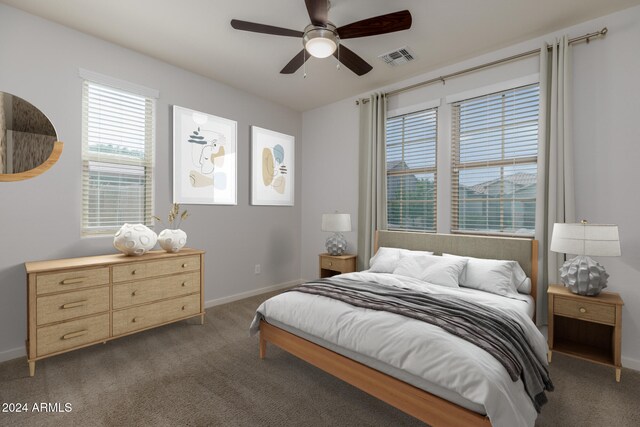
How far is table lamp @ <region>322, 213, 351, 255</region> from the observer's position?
13.9 feet

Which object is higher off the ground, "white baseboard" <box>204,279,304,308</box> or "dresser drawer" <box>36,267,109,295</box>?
"dresser drawer" <box>36,267,109,295</box>

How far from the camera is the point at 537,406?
169 centimetres

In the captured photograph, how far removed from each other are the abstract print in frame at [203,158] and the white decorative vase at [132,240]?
2.46 ft

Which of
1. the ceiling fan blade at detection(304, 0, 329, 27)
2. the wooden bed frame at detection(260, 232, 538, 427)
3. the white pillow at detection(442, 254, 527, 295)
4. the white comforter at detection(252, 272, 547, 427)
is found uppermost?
the ceiling fan blade at detection(304, 0, 329, 27)

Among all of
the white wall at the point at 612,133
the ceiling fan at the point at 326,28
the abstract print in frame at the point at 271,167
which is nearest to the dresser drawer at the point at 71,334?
the abstract print in frame at the point at 271,167

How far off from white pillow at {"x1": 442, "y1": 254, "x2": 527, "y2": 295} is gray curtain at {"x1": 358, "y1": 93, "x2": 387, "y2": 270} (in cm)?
141

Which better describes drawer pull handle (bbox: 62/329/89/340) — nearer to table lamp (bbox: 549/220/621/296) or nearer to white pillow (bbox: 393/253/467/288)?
white pillow (bbox: 393/253/467/288)

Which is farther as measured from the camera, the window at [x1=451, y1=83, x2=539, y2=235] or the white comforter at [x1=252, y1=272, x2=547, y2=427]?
the window at [x1=451, y1=83, x2=539, y2=235]

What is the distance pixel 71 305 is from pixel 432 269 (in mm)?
3150

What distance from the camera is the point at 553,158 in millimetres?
2877

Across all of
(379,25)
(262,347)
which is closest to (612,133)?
(379,25)

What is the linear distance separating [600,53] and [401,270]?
265 cm

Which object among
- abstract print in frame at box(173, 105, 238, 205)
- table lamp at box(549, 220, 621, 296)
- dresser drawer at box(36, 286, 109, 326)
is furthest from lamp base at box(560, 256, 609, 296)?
dresser drawer at box(36, 286, 109, 326)

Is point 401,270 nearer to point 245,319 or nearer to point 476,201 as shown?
point 476,201
